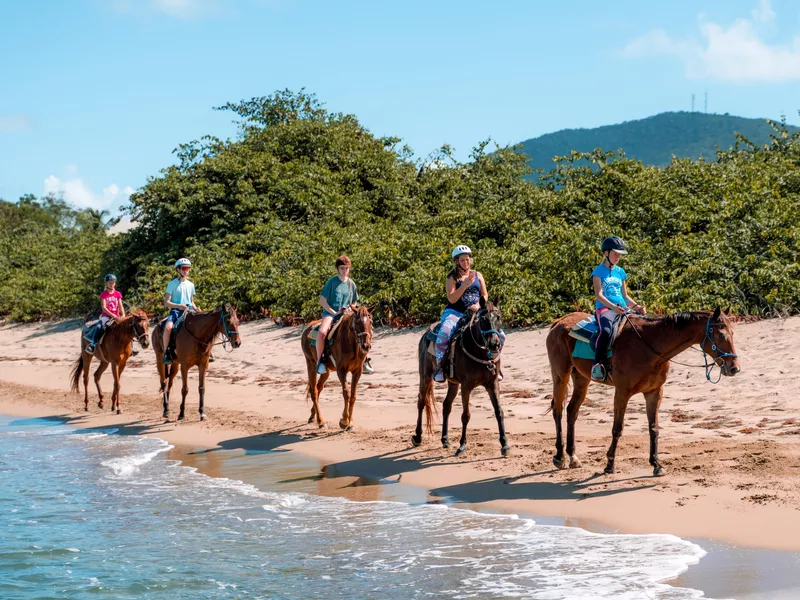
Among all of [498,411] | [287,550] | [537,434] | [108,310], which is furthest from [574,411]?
[108,310]

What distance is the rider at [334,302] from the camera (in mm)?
12984

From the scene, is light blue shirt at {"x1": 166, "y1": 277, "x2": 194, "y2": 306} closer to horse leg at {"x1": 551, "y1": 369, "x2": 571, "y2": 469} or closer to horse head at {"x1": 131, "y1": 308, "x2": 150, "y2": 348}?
horse head at {"x1": 131, "y1": 308, "x2": 150, "y2": 348}

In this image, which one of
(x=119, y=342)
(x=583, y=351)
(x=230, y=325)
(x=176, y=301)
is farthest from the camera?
(x=119, y=342)

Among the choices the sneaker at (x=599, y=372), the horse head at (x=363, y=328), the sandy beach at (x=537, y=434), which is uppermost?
the horse head at (x=363, y=328)

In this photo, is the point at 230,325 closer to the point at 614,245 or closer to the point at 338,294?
the point at 338,294

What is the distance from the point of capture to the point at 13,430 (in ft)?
51.7

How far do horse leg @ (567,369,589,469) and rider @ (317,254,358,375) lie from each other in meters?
4.12

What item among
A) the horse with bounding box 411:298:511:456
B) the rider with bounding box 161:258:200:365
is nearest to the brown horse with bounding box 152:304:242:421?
the rider with bounding box 161:258:200:365

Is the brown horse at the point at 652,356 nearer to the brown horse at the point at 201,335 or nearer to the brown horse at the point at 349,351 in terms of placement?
the brown horse at the point at 349,351

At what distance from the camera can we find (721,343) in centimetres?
861

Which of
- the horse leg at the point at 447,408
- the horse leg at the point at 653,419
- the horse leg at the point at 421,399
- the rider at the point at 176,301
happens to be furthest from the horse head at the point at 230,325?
the horse leg at the point at 653,419

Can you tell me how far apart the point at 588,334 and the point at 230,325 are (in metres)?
6.88

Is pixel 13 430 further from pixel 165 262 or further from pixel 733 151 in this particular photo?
pixel 733 151

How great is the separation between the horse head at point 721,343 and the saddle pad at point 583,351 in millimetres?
1274
